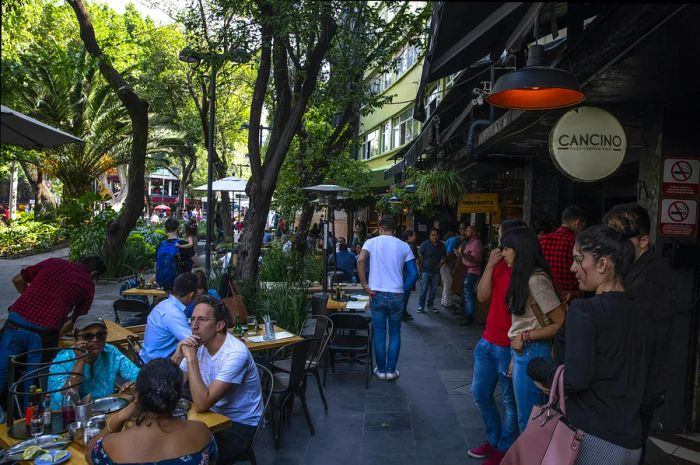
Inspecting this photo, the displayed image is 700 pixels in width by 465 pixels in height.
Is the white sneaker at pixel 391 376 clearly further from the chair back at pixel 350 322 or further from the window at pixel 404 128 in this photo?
the window at pixel 404 128

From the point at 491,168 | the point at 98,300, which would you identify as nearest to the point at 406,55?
the point at 491,168

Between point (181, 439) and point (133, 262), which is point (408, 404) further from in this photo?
point (133, 262)

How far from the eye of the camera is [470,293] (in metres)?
9.93

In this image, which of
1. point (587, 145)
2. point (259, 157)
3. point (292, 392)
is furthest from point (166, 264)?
point (587, 145)

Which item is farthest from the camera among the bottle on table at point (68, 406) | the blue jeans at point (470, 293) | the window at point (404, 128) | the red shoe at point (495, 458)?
the window at point (404, 128)

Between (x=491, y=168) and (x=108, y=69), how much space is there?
7.72 meters

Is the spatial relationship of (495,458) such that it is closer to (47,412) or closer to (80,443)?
(80,443)

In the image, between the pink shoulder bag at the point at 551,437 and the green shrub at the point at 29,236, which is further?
the green shrub at the point at 29,236

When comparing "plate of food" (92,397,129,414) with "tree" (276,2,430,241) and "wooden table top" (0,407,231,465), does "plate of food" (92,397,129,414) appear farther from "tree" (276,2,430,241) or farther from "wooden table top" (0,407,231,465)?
"tree" (276,2,430,241)

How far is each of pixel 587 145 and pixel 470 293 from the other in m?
5.79

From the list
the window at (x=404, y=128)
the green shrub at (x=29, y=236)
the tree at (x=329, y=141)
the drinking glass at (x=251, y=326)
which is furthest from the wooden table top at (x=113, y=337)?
the window at (x=404, y=128)

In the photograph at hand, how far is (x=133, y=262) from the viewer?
14406 millimetres

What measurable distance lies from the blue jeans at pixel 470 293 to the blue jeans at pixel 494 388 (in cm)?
567

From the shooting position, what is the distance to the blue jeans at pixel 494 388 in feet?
13.0
